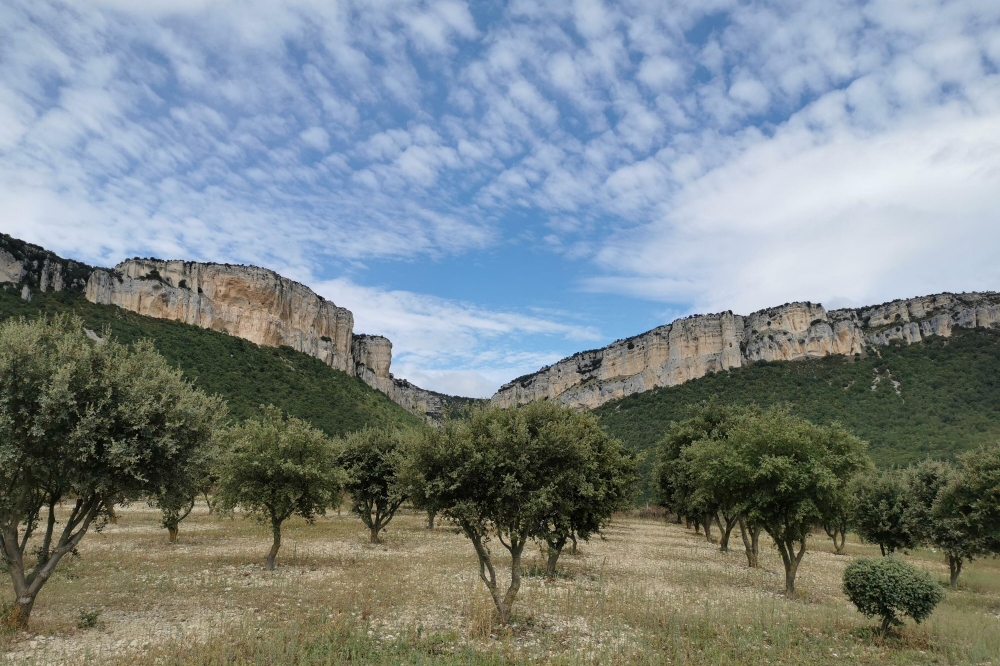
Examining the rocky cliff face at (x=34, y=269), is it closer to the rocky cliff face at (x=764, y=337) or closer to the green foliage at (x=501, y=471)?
the rocky cliff face at (x=764, y=337)

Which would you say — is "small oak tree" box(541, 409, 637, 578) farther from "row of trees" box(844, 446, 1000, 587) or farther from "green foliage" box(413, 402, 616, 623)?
"row of trees" box(844, 446, 1000, 587)

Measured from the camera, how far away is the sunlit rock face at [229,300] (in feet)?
377

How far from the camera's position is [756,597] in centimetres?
2038

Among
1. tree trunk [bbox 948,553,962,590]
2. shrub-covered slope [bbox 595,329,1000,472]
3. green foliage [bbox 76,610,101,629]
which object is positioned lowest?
tree trunk [bbox 948,553,962,590]

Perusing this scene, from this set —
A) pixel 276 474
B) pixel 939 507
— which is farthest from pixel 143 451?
pixel 939 507

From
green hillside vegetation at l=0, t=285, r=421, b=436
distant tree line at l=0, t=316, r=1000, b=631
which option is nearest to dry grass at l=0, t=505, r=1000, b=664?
distant tree line at l=0, t=316, r=1000, b=631

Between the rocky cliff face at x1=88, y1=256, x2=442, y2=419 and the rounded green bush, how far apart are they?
294ft

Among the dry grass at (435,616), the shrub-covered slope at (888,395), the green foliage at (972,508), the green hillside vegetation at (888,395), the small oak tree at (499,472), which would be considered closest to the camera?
the dry grass at (435,616)

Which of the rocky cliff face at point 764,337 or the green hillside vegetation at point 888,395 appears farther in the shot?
the rocky cliff face at point 764,337

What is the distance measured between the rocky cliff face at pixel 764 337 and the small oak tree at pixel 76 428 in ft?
261

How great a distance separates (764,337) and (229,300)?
136 meters

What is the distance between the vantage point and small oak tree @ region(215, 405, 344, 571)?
24266 millimetres

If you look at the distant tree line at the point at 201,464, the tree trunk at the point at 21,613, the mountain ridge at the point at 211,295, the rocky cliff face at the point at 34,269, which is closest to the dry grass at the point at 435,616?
the tree trunk at the point at 21,613

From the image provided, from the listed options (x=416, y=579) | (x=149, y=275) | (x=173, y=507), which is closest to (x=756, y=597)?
(x=416, y=579)
